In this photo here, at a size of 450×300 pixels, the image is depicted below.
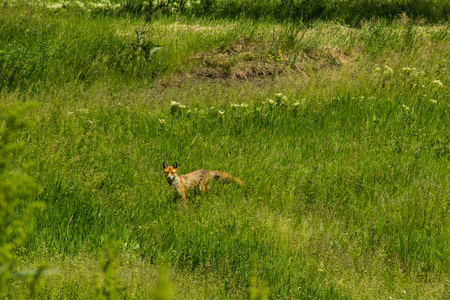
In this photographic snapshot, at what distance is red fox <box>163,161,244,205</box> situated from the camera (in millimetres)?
5781

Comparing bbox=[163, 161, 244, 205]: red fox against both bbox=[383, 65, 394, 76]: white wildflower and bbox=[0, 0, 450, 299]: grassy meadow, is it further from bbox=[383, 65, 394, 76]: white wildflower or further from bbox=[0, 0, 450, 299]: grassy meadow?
bbox=[383, 65, 394, 76]: white wildflower

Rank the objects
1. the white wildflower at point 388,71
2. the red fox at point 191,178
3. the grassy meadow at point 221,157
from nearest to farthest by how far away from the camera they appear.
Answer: the grassy meadow at point 221,157, the red fox at point 191,178, the white wildflower at point 388,71

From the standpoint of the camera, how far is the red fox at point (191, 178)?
19.0 ft

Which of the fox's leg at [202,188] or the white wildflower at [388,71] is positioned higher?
the white wildflower at [388,71]

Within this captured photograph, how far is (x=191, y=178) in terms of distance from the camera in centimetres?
600

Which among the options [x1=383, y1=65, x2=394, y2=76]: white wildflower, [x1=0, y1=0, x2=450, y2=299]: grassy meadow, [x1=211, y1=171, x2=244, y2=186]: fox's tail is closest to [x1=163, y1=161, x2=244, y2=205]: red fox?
[x1=211, y1=171, x2=244, y2=186]: fox's tail

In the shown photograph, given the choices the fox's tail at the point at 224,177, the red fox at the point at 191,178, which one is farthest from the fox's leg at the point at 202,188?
the fox's tail at the point at 224,177

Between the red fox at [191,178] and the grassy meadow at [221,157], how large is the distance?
0.45 feet

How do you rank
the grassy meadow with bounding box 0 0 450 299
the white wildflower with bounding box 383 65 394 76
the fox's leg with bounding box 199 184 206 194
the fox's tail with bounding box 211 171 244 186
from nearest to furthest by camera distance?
the grassy meadow with bounding box 0 0 450 299, the fox's leg with bounding box 199 184 206 194, the fox's tail with bounding box 211 171 244 186, the white wildflower with bounding box 383 65 394 76

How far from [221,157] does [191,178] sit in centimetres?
85

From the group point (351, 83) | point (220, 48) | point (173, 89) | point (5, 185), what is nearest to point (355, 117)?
point (351, 83)

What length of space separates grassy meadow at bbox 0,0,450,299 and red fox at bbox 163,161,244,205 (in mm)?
138

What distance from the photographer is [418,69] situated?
989 centimetres

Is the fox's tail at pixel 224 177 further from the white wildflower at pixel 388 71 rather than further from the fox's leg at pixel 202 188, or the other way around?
the white wildflower at pixel 388 71
